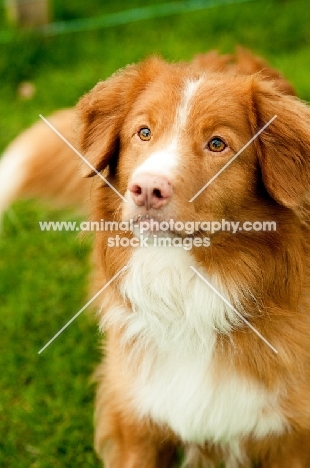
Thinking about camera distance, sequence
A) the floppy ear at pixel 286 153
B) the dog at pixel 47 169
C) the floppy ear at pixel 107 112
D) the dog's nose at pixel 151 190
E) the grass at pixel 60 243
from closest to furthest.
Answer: the dog's nose at pixel 151 190 < the floppy ear at pixel 286 153 < the floppy ear at pixel 107 112 < the grass at pixel 60 243 < the dog at pixel 47 169

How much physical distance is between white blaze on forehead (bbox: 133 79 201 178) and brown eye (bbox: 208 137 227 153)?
127mm

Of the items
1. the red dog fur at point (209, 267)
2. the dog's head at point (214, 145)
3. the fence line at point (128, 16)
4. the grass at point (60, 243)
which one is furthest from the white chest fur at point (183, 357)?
the fence line at point (128, 16)

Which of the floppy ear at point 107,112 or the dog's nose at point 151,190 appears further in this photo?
the floppy ear at point 107,112

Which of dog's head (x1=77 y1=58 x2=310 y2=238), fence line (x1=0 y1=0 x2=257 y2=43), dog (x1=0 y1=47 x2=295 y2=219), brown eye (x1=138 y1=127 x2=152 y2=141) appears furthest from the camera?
fence line (x1=0 y1=0 x2=257 y2=43)

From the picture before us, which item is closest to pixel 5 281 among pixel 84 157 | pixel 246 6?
pixel 84 157

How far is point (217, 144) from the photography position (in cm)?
261

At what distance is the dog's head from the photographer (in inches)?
97.2

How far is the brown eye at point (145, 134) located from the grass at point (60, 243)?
0.76 m

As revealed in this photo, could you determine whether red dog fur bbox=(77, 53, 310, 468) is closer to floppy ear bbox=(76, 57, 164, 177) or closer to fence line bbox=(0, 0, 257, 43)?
floppy ear bbox=(76, 57, 164, 177)

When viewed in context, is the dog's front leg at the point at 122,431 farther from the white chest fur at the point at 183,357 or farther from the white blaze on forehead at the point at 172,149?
the white blaze on forehead at the point at 172,149

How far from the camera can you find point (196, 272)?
273 centimetres

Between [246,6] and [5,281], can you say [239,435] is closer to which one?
[5,281]

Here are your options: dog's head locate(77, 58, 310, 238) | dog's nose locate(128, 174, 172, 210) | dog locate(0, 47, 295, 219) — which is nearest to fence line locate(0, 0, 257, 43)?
dog locate(0, 47, 295, 219)

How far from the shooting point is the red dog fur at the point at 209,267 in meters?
2.59
